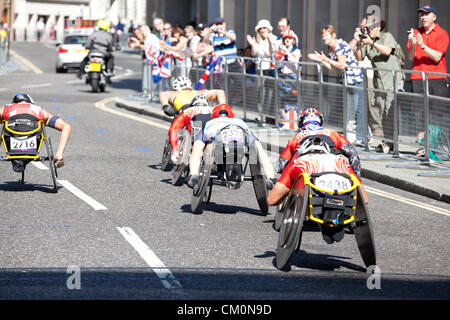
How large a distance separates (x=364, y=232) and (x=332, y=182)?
53 cm

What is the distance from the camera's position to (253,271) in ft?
24.8

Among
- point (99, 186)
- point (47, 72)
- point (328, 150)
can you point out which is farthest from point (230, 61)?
point (47, 72)

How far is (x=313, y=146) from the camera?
25.5 feet

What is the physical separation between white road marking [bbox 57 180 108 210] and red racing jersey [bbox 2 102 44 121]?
0.99m

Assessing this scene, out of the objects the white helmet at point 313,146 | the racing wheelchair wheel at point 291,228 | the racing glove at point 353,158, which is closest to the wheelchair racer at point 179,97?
the racing glove at point 353,158

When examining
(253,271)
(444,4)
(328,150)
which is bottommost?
(253,271)

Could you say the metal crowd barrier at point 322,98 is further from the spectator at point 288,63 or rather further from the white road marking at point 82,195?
the white road marking at point 82,195

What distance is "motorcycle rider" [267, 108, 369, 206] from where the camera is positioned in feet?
24.6

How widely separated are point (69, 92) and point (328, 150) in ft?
77.9

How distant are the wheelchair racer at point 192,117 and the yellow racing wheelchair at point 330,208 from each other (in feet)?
14.2

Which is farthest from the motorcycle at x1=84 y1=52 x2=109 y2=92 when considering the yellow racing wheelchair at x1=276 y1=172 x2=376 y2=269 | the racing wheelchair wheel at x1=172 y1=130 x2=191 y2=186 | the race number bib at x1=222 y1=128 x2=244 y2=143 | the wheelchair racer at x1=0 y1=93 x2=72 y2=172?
the yellow racing wheelchair at x1=276 y1=172 x2=376 y2=269

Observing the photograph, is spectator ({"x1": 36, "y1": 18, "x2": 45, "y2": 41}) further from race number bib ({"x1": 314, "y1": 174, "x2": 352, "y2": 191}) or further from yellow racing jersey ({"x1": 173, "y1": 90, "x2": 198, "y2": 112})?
race number bib ({"x1": 314, "y1": 174, "x2": 352, "y2": 191})

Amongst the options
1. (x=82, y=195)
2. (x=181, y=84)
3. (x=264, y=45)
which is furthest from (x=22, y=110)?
(x=264, y=45)
